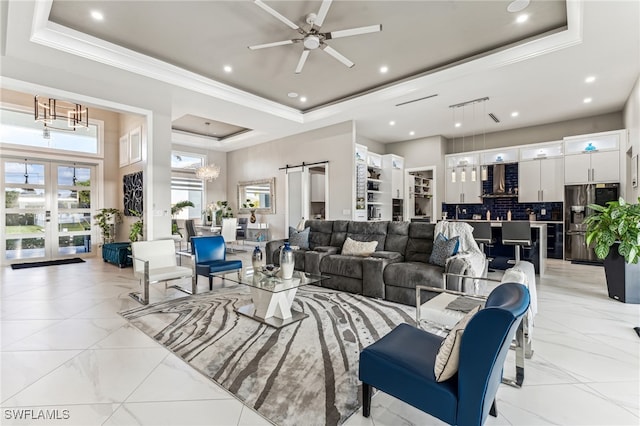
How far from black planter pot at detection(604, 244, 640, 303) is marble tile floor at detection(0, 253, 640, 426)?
0.15 meters

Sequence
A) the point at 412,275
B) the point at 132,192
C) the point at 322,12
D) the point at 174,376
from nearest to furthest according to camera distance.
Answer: the point at 174,376 → the point at 322,12 → the point at 412,275 → the point at 132,192

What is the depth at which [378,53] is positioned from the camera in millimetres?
4398

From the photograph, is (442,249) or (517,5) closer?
(517,5)

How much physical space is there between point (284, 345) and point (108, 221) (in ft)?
23.3

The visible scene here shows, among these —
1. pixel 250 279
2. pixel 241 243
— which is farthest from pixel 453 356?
pixel 241 243

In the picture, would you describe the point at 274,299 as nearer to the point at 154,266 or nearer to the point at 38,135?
the point at 154,266

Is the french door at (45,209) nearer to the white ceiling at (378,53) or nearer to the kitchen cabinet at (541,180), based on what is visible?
the white ceiling at (378,53)

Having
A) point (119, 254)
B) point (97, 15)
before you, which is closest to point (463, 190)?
point (97, 15)

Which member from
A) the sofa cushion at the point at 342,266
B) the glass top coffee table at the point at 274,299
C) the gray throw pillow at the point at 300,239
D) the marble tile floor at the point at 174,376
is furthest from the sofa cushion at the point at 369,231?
the marble tile floor at the point at 174,376

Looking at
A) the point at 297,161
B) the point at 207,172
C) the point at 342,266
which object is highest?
the point at 297,161

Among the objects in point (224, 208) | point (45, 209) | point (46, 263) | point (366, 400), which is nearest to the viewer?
point (366, 400)

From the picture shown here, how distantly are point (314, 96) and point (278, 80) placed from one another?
1.02 m

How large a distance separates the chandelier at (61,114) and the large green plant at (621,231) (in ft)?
29.7

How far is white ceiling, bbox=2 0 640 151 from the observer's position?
3420mm
